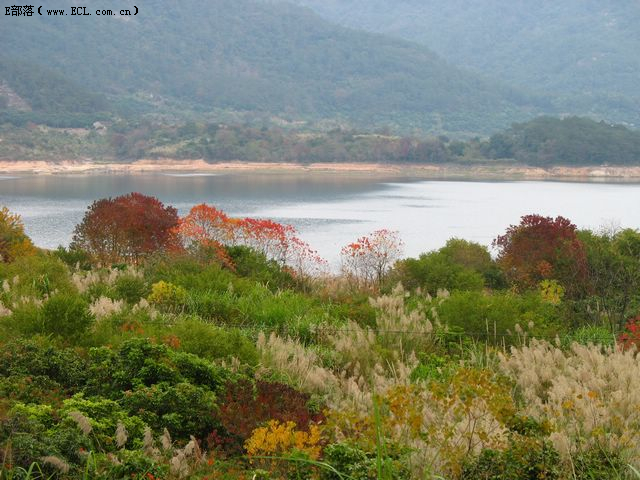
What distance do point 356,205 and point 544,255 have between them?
3633cm

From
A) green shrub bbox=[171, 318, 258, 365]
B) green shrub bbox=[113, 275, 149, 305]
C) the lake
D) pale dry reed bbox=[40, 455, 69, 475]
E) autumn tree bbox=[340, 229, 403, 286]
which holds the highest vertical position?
pale dry reed bbox=[40, 455, 69, 475]

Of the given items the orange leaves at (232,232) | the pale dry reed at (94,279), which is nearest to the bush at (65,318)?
the pale dry reed at (94,279)

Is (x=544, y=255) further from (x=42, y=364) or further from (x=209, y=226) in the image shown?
(x=42, y=364)

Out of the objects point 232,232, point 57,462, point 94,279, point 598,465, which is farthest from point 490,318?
point 232,232

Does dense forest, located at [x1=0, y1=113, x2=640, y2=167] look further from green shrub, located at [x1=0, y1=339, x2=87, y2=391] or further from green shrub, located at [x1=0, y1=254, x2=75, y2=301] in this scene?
green shrub, located at [x1=0, y1=339, x2=87, y2=391]

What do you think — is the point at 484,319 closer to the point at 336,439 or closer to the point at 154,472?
the point at 336,439

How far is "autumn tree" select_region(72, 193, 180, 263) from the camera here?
16.8 meters

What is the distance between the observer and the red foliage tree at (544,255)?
47.4ft

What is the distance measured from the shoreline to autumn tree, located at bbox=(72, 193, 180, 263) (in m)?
77.5

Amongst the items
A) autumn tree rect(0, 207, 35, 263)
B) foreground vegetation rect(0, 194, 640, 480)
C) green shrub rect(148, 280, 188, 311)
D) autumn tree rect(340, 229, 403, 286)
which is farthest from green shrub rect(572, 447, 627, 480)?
autumn tree rect(0, 207, 35, 263)

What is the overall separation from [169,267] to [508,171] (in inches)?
3394

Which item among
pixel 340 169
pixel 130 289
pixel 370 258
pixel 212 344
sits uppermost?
pixel 212 344

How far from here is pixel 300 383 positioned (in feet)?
21.1

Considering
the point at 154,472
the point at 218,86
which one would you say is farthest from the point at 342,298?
the point at 218,86
